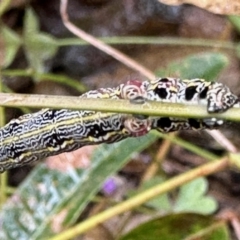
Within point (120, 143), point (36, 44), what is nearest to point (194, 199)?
point (120, 143)

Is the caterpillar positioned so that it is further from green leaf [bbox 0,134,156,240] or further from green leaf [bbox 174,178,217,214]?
green leaf [bbox 174,178,217,214]

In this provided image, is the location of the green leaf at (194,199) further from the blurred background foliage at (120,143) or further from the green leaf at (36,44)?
the green leaf at (36,44)

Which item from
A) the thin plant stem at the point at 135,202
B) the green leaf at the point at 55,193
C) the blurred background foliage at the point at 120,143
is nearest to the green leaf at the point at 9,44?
the blurred background foliage at the point at 120,143

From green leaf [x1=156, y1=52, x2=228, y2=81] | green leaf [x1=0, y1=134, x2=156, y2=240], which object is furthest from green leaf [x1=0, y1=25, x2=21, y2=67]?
green leaf [x1=156, y1=52, x2=228, y2=81]

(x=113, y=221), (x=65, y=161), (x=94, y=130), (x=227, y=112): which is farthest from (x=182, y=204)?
(x=227, y=112)

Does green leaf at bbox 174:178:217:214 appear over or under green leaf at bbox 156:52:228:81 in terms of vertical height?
under

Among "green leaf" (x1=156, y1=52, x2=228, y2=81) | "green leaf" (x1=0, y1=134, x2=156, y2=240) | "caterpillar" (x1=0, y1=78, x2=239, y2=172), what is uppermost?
"green leaf" (x1=156, y1=52, x2=228, y2=81)

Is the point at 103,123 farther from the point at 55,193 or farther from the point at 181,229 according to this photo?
the point at 55,193
